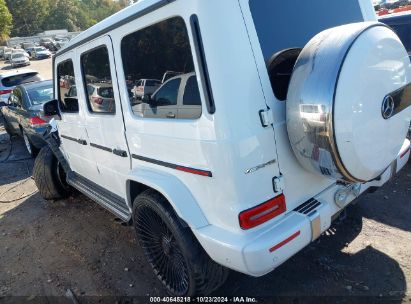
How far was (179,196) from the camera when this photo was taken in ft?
7.54

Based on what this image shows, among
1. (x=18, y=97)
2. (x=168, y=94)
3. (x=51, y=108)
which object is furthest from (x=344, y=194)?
(x=18, y=97)

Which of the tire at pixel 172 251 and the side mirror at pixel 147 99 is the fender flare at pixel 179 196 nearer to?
the tire at pixel 172 251

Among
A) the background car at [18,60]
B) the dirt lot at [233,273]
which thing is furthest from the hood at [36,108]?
the background car at [18,60]

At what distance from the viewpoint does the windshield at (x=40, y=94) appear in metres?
7.36

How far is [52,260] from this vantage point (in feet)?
12.0

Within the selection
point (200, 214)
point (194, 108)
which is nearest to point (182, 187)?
point (200, 214)

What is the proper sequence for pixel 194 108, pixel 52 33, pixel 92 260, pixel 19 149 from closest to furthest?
pixel 194 108 < pixel 92 260 < pixel 19 149 < pixel 52 33

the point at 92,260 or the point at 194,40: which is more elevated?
the point at 194,40

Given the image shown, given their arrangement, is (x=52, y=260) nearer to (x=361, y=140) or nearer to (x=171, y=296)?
(x=171, y=296)

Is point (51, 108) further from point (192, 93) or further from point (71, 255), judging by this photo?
point (192, 93)

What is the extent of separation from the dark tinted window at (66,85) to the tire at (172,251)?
1562 mm

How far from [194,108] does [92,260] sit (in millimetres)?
2193

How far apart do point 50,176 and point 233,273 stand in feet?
10.1

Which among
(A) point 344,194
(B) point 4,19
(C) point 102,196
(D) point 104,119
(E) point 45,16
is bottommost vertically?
(A) point 344,194
